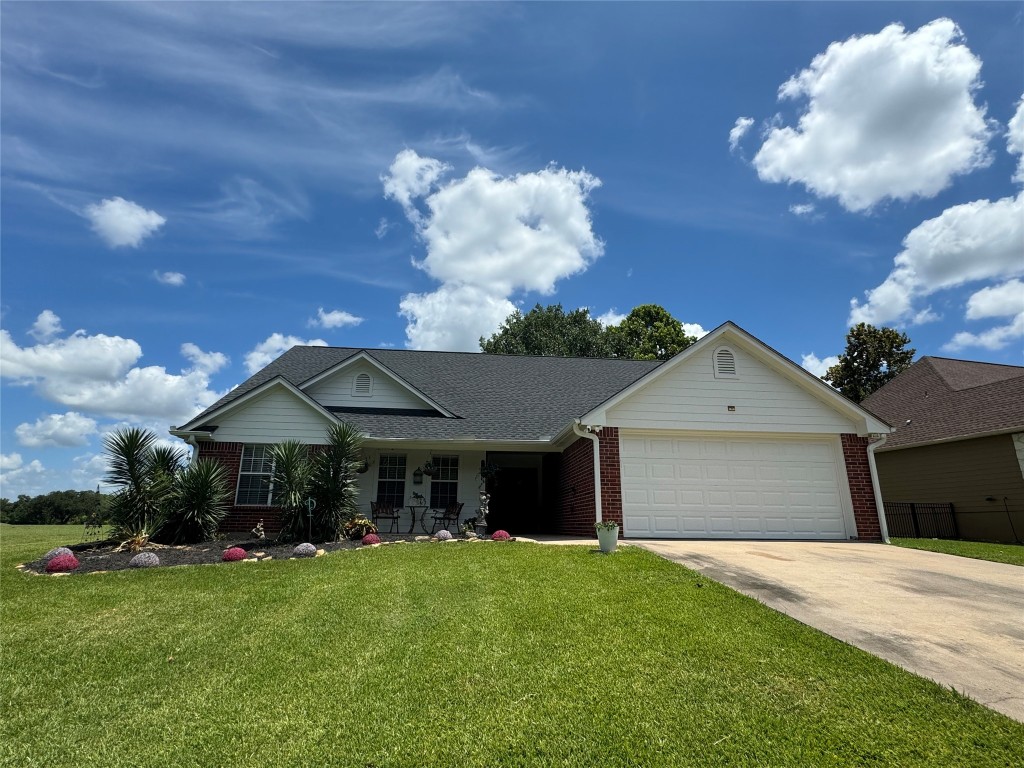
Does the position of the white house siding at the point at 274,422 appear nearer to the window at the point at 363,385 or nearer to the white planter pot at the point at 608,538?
the window at the point at 363,385

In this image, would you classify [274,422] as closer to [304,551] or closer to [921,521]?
[304,551]

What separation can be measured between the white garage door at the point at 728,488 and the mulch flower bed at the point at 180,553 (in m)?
6.65

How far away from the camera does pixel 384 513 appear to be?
44.7 ft

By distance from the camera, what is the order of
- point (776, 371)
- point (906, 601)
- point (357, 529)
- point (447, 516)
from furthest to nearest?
point (447, 516)
point (776, 371)
point (357, 529)
point (906, 601)

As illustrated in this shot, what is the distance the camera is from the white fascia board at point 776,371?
12016 mm

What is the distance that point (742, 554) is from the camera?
900 centimetres

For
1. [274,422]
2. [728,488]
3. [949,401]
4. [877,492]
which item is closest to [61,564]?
[274,422]

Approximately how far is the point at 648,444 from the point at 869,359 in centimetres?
3163

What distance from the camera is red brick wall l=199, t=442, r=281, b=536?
1292cm

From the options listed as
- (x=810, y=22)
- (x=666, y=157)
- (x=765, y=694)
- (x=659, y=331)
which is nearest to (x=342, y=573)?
(x=765, y=694)

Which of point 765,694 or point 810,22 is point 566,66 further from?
point 765,694

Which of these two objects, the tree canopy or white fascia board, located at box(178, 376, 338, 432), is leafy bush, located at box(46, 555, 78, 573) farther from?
the tree canopy

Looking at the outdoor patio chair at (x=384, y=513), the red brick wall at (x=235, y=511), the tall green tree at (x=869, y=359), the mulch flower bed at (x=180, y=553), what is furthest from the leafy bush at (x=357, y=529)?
the tall green tree at (x=869, y=359)

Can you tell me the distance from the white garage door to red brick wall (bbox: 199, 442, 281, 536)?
9.07 m
